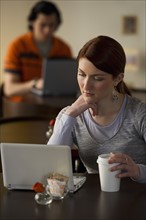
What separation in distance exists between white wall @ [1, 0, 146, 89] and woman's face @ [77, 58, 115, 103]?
289 cm

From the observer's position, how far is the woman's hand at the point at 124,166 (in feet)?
5.28

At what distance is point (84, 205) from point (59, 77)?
217 cm

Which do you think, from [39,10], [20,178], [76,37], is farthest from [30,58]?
[20,178]

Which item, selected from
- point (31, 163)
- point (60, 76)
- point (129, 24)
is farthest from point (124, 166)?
point (129, 24)

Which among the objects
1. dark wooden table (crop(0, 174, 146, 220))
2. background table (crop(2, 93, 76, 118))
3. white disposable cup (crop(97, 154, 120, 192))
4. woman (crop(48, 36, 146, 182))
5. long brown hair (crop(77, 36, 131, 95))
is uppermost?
long brown hair (crop(77, 36, 131, 95))

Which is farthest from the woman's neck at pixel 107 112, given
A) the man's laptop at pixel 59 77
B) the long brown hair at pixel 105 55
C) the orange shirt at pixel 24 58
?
the orange shirt at pixel 24 58

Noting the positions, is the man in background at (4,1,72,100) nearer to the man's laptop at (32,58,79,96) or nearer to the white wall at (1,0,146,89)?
the man's laptop at (32,58,79,96)

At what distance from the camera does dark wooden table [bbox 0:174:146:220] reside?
1.45 m

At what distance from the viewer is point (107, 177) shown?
5.35 feet

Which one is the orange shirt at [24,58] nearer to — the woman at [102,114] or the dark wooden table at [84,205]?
the woman at [102,114]

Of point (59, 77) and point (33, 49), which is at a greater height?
point (33, 49)

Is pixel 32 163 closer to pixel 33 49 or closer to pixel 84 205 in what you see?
pixel 84 205

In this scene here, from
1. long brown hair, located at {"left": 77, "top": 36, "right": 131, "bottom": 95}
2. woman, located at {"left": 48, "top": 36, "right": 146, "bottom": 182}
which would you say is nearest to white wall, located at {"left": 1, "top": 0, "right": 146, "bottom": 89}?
woman, located at {"left": 48, "top": 36, "right": 146, "bottom": 182}

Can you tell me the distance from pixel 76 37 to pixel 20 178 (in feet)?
11.1
